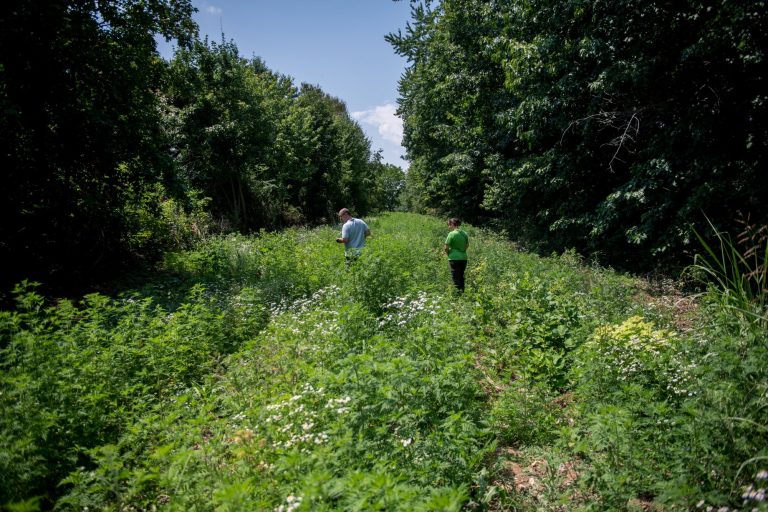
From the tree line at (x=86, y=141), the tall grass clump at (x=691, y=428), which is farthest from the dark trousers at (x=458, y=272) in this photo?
the tree line at (x=86, y=141)

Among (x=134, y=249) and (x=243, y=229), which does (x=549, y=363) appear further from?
(x=243, y=229)

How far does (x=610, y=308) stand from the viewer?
6.16 m

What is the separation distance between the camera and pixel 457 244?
784 cm

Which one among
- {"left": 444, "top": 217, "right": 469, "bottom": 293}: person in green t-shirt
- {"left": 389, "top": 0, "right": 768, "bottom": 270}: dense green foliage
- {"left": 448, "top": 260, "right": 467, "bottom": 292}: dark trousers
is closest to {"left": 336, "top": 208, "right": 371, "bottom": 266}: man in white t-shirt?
{"left": 444, "top": 217, "right": 469, "bottom": 293}: person in green t-shirt

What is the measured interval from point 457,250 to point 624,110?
23.3 feet

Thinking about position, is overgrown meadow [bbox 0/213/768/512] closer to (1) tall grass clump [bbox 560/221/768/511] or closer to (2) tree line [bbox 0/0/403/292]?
(1) tall grass clump [bbox 560/221/768/511]

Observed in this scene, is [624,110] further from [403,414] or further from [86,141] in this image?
[86,141]

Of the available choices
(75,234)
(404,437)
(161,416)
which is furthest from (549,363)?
(75,234)

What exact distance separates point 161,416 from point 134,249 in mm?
9751

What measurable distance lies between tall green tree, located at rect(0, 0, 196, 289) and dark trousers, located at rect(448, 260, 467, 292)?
342 inches

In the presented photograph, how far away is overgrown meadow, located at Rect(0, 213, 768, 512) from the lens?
2.52 metres

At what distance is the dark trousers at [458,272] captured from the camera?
7984 millimetres

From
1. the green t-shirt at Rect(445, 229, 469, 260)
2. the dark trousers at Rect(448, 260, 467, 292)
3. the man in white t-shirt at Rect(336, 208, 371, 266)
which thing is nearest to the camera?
the green t-shirt at Rect(445, 229, 469, 260)

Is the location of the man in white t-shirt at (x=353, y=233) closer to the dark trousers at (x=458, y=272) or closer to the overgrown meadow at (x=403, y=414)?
the dark trousers at (x=458, y=272)
